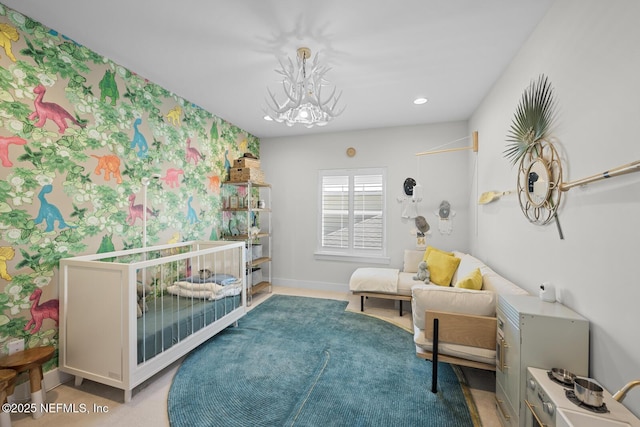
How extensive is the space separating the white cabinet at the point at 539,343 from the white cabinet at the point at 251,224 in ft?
10.3

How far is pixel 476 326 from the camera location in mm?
1812

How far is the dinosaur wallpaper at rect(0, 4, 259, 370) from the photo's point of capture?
5.78ft

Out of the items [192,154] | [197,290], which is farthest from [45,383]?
[192,154]

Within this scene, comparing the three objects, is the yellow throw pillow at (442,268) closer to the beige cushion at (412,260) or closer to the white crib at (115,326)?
the beige cushion at (412,260)

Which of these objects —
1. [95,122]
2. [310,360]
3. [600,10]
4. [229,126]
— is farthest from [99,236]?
[600,10]

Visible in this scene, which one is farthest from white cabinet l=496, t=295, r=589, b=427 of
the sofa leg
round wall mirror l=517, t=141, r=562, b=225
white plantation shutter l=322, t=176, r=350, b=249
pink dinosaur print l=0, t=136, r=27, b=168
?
pink dinosaur print l=0, t=136, r=27, b=168

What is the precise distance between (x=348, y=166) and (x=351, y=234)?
1094 millimetres

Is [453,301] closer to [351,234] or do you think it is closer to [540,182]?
[540,182]

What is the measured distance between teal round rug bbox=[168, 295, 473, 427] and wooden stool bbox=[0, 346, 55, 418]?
76 centimetres

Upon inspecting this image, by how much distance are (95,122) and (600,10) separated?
3.33 meters

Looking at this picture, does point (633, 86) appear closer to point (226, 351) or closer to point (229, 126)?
point (226, 351)

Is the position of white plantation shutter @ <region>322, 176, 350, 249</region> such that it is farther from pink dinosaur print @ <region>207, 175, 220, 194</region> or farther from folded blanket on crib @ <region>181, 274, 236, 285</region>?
folded blanket on crib @ <region>181, 274, 236, 285</region>

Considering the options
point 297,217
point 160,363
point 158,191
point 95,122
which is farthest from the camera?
point 297,217

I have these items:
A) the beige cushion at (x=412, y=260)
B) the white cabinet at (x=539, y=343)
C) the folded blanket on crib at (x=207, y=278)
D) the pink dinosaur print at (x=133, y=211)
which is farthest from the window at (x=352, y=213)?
the white cabinet at (x=539, y=343)
